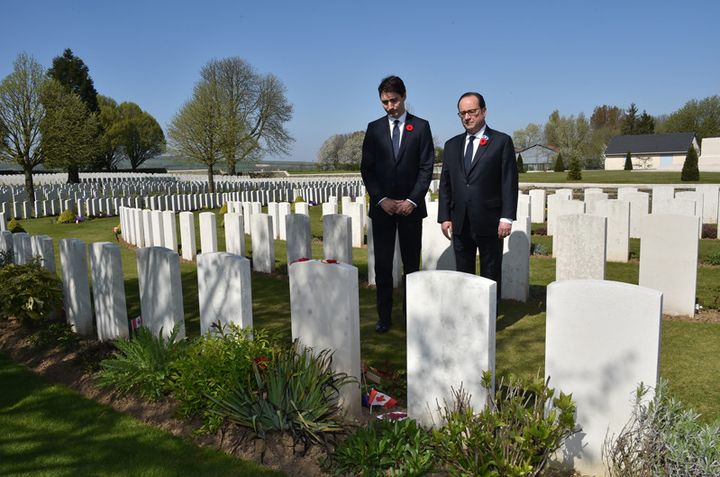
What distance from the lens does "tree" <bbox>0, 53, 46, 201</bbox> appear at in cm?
2309

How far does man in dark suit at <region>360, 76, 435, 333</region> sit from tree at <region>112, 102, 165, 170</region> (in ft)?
206

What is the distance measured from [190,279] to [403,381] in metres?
4.83

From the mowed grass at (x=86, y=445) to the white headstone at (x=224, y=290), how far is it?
0.80 metres

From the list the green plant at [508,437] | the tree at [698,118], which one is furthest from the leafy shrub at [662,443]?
the tree at [698,118]

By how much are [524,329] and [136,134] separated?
2623 inches

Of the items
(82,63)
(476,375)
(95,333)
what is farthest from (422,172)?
(82,63)

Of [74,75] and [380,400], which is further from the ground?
[74,75]

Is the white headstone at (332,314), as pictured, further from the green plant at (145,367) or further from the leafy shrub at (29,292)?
the leafy shrub at (29,292)

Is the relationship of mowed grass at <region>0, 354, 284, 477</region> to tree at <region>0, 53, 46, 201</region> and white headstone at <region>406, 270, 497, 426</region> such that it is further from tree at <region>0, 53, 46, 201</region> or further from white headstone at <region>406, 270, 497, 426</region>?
tree at <region>0, 53, 46, 201</region>

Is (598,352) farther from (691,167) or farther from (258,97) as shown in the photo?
(258,97)

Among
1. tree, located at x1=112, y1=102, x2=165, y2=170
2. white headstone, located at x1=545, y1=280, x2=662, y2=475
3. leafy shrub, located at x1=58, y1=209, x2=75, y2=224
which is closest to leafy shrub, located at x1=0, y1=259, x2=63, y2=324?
white headstone, located at x1=545, y1=280, x2=662, y2=475

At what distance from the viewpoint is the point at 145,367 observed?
388cm

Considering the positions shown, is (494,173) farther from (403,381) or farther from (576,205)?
(576,205)

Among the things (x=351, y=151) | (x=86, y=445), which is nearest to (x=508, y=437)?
(x=86, y=445)
